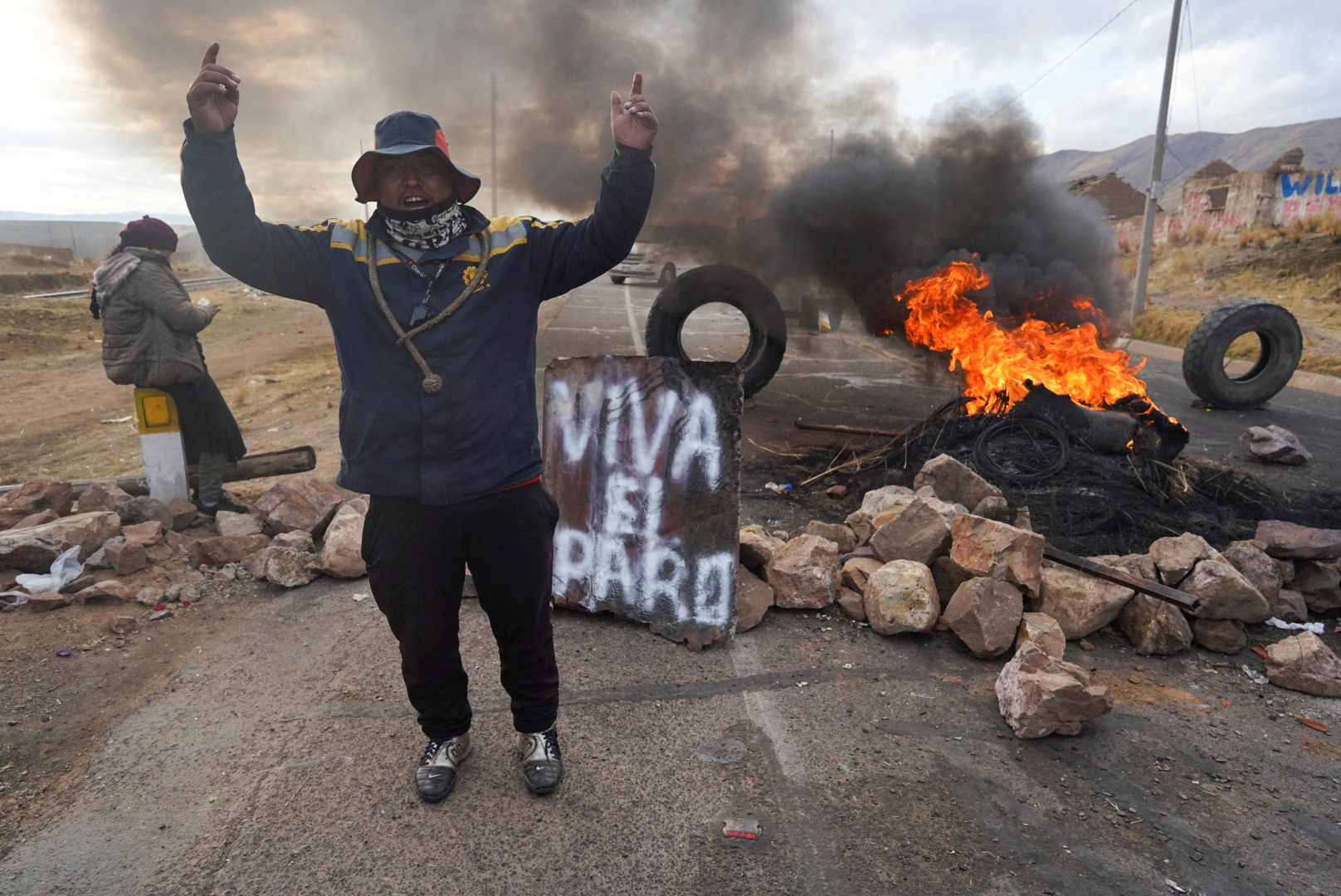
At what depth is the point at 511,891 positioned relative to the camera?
2.04 metres

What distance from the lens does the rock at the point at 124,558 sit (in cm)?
400

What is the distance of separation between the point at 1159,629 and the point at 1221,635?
0.29m

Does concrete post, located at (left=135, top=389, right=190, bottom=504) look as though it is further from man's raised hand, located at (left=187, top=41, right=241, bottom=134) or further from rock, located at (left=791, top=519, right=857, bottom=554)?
rock, located at (left=791, top=519, right=857, bottom=554)

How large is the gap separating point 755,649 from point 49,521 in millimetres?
4047

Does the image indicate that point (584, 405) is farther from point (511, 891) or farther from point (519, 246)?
point (511, 891)

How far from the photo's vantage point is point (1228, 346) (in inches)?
347

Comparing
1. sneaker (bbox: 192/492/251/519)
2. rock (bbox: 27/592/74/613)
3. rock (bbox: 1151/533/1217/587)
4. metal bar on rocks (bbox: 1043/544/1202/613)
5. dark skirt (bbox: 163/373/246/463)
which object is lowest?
rock (bbox: 27/592/74/613)

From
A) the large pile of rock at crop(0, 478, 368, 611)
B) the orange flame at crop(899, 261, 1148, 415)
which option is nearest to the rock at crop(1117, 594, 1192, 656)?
the orange flame at crop(899, 261, 1148, 415)

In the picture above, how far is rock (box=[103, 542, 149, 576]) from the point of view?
3998 millimetres

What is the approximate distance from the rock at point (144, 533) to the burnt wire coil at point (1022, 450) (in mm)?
5329

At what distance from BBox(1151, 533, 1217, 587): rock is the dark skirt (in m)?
5.35

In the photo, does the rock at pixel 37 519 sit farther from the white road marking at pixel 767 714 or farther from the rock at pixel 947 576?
the rock at pixel 947 576

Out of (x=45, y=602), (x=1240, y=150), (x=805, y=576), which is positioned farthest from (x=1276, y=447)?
(x=1240, y=150)

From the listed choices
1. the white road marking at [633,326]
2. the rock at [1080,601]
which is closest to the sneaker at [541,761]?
the rock at [1080,601]
